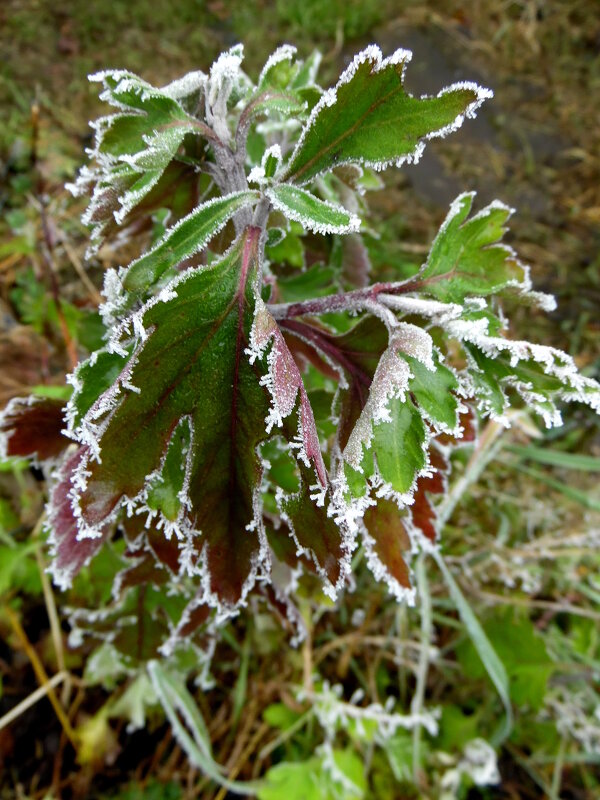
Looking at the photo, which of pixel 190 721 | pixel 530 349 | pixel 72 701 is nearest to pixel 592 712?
pixel 190 721

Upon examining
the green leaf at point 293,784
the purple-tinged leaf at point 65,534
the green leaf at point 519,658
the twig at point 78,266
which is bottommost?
the green leaf at point 293,784

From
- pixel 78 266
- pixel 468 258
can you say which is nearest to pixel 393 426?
pixel 468 258

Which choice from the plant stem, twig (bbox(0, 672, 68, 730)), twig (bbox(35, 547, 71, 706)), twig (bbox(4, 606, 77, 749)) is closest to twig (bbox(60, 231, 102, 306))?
twig (bbox(35, 547, 71, 706))

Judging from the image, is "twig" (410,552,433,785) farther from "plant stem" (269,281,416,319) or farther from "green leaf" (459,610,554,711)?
"plant stem" (269,281,416,319)

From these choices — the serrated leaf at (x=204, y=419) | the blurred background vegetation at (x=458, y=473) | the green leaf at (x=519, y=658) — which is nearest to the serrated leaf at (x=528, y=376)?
the serrated leaf at (x=204, y=419)

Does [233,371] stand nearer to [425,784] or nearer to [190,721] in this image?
[190,721]

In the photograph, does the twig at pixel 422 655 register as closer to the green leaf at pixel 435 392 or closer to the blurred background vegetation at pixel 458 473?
the blurred background vegetation at pixel 458 473

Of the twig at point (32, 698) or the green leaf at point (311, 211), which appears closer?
the green leaf at point (311, 211)

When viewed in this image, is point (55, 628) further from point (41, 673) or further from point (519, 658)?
point (519, 658)
